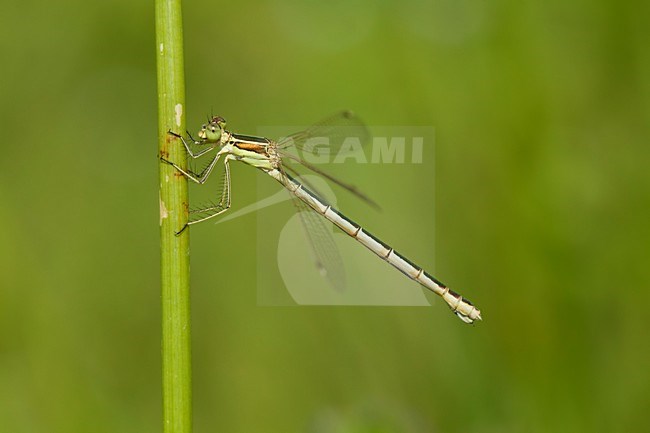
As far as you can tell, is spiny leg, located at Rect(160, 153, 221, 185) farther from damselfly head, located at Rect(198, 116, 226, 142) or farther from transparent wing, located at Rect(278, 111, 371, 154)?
transparent wing, located at Rect(278, 111, 371, 154)

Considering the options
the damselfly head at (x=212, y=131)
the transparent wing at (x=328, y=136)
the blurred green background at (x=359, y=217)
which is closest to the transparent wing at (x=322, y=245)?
the transparent wing at (x=328, y=136)

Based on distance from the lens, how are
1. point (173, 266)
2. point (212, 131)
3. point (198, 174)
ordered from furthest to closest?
point (212, 131) → point (198, 174) → point (173, 266)

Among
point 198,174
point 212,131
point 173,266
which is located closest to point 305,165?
point 212,131

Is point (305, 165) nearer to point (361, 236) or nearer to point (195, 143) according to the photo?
point (361, 236)

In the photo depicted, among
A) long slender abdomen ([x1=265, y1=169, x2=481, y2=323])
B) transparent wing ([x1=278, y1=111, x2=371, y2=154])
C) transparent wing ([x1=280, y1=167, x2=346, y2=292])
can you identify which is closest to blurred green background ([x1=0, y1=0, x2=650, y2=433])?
long slender abdomen ([x1=265, y1=169, x2=481, y2=323])
